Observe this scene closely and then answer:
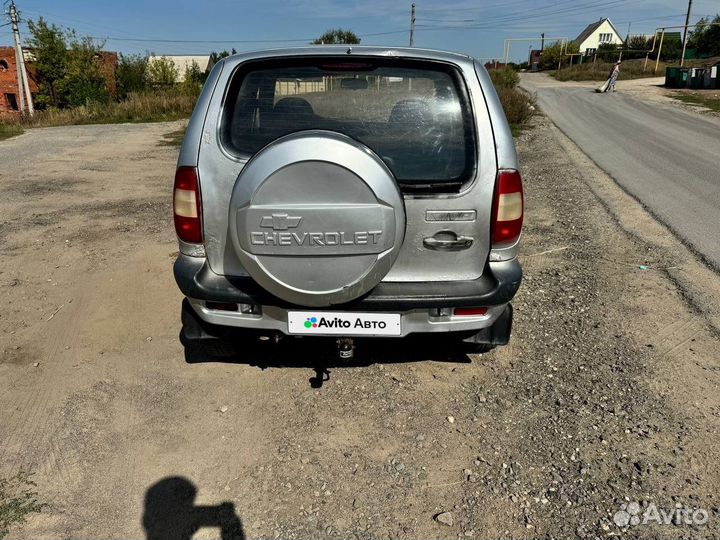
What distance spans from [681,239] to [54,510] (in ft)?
19.9

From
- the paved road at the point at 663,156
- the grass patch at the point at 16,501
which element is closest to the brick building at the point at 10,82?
the paved road at the point at 663,156

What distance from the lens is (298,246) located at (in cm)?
241

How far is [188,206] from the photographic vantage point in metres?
2.62

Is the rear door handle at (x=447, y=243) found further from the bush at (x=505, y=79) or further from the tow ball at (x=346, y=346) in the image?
the bush at (x=505, y=79)

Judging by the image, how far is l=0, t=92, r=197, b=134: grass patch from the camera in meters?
23.1

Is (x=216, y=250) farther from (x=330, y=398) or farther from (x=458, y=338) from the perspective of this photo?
(x=458, y=338)

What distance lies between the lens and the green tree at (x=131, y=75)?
39.9m

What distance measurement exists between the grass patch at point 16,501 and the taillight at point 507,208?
7.87ft

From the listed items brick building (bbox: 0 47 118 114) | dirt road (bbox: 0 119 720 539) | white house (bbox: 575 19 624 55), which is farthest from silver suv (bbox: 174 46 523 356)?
white house (bbox: 575 19 624 55)

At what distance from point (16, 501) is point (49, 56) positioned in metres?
46.7

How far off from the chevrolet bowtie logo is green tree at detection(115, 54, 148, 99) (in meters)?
41.6

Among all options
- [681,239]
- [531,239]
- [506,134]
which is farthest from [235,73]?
[681,239]

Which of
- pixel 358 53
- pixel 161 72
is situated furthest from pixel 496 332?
pixel 161 72

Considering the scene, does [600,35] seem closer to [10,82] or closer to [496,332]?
[10,82]
